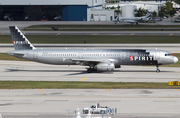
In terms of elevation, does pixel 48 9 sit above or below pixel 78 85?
above

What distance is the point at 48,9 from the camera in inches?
7106

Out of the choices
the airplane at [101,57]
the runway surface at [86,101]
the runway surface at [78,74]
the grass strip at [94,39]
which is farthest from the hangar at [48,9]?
the runway surface at [86,101]

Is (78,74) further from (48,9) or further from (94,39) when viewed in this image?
(48,9)

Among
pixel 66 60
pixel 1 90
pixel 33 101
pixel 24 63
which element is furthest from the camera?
pixel 24 63

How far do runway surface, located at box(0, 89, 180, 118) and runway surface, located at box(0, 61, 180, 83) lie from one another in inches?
327

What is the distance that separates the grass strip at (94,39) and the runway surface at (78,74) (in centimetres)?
3447

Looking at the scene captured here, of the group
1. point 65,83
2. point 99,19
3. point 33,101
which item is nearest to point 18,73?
point 65,83

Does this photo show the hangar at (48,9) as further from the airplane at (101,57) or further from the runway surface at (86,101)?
the runway surface at (86,101)

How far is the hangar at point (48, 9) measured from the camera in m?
162

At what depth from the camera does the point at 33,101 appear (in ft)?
94.9

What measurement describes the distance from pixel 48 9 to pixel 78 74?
140086mm

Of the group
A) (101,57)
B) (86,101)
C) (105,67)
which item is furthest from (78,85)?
(101,57)

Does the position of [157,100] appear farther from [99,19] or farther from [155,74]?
[99,19]

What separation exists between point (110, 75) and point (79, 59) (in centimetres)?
559
